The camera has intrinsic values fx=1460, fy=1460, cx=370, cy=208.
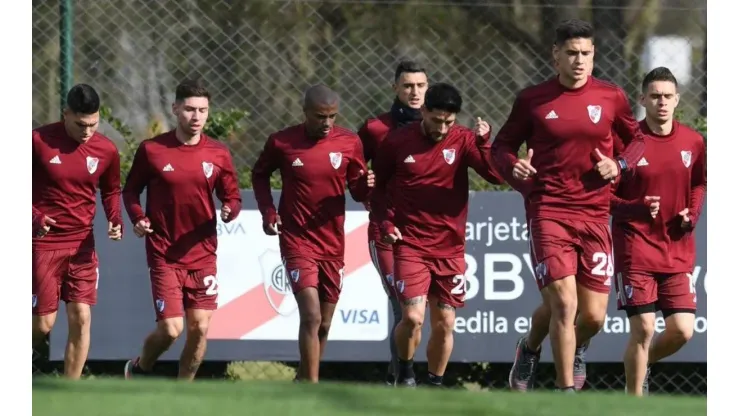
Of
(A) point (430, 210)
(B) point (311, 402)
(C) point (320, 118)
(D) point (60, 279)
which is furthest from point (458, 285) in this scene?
(B) point (311, 402)

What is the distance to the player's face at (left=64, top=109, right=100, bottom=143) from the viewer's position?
10.6m

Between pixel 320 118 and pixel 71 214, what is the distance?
1955mm

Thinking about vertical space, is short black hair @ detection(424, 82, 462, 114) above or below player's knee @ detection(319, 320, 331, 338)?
above

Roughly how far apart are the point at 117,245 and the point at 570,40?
494cm

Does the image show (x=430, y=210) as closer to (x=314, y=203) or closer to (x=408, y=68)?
(x=314, y=203)

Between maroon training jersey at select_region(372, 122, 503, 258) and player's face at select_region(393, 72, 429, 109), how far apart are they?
2.68 ft

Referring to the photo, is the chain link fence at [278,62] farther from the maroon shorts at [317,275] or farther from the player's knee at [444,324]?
the player's knee at [444,324]

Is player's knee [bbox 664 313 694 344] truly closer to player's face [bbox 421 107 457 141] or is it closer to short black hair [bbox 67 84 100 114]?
player's face [bbox 421 107 457 141]

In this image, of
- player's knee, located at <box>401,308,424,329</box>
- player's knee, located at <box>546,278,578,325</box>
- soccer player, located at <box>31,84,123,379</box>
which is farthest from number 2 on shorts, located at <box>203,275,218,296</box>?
player's knee, located at <box>546,278,578,325</box>

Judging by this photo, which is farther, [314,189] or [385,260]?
[385,260]

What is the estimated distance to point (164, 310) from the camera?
10.7 metres

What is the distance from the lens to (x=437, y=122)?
1035cm

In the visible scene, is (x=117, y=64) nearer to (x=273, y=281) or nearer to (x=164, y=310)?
(x=273, y=281)

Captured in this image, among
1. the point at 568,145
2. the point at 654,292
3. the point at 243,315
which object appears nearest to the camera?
the point at 568,145
